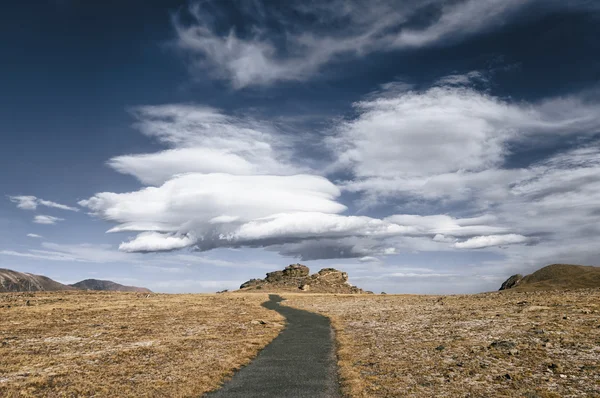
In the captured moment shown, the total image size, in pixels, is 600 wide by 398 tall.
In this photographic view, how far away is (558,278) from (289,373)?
177564mm

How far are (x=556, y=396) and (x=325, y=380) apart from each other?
12.5 meters

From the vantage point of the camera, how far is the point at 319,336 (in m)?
43.2

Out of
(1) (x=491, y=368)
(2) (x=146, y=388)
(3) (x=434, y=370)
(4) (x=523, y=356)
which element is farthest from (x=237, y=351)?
(4) (x=523, y=356)

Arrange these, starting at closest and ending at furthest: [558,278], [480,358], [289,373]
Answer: [289,373], [480,358], [558,278]

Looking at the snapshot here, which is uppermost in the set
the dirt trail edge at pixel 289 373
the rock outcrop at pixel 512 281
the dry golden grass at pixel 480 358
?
the rock outcrop at pixel 512 281

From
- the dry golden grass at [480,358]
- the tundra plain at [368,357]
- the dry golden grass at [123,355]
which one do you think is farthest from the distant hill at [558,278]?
the dry golden grass at [123,355]

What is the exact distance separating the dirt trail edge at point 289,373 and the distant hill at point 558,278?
142 metres

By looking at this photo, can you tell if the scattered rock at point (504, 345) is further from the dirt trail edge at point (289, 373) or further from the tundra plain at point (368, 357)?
the dirt trail edge at point (289, 373)

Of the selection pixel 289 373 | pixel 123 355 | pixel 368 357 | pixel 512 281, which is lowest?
pixel 289 373

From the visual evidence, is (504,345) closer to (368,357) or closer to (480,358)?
(480,358)

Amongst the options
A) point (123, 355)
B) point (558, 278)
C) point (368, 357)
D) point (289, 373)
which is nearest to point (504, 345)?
point (368, 357)

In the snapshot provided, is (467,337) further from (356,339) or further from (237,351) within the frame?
(237,351)

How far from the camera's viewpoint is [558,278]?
16112cm

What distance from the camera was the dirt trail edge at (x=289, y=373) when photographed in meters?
21.6
